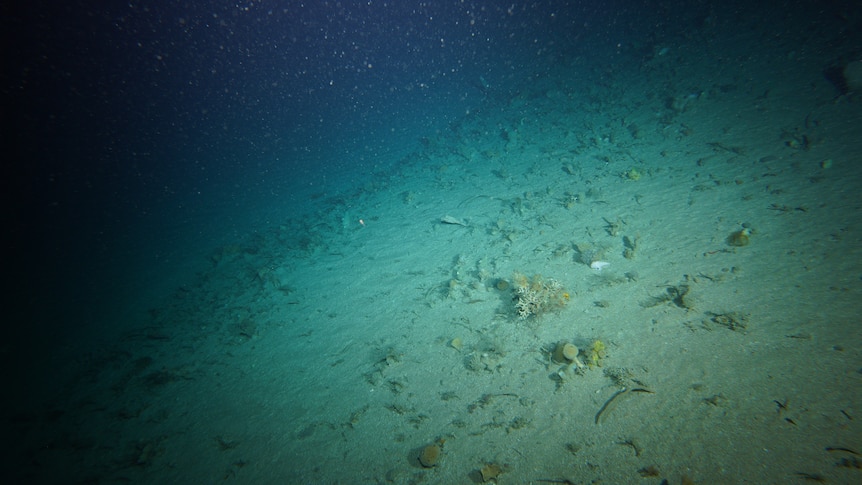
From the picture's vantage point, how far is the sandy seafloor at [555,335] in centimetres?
336

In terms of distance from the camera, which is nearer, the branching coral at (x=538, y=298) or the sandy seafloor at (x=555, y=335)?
the sandy seafloor at (x=555, y=335)

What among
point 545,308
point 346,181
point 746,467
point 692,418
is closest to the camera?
point 746,467

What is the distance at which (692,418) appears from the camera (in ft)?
10.9

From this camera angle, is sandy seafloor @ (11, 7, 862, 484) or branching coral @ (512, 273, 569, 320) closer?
sandy seafloor @ (11, 7, 862, 484)

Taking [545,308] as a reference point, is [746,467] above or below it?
below

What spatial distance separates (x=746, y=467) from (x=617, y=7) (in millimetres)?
28311

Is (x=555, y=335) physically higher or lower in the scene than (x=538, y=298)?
lower

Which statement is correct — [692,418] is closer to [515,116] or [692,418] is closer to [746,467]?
[746,467]

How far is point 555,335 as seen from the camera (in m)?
4.59

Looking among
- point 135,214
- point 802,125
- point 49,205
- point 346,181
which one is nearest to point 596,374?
point 802,125

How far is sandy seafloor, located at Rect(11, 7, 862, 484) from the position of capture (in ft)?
11.0

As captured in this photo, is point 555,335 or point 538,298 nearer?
point 555,335

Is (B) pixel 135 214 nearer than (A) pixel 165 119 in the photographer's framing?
Yes

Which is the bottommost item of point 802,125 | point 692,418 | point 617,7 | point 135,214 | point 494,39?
point 692,418
